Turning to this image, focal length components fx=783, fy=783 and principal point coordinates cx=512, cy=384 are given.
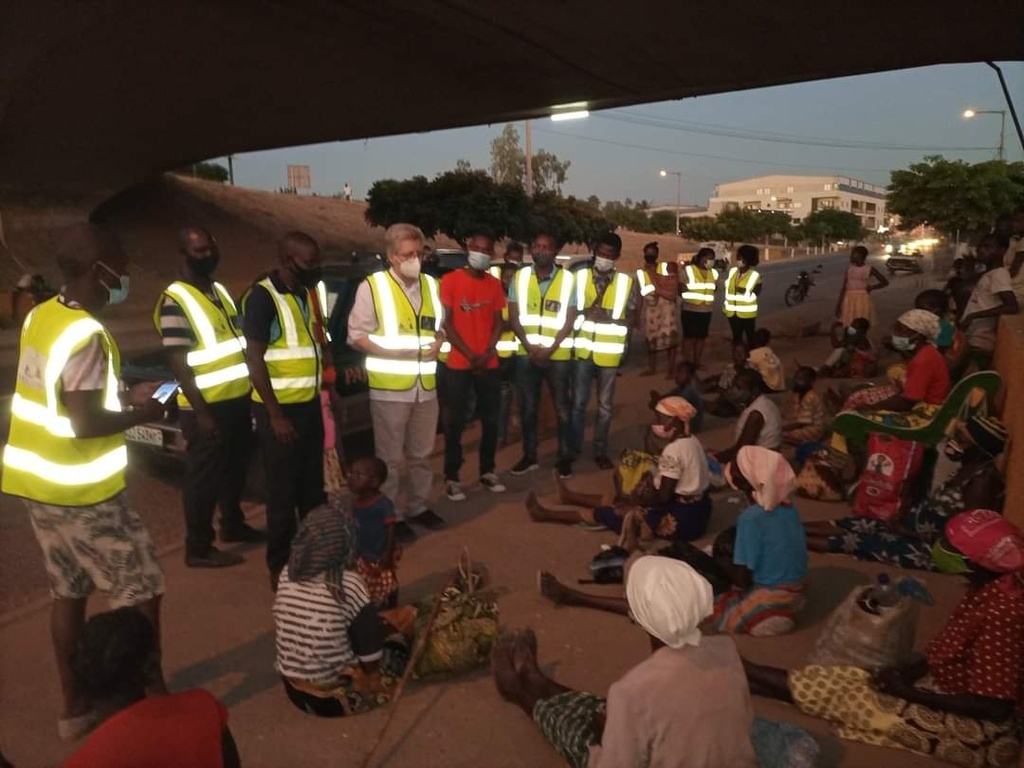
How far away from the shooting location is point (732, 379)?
9.27 m

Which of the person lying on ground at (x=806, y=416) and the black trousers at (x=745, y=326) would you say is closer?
the person lying on ground at (x=806, y=416)

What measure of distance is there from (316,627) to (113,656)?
4.04ft

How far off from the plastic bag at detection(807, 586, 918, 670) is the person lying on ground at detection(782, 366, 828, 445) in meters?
4.18

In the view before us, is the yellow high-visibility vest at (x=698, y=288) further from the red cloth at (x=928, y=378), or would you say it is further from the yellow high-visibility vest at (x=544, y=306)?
the red cloth at (x=928, y=378)

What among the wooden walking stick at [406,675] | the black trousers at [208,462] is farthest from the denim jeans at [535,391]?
the wooden walking stick at [406,675]

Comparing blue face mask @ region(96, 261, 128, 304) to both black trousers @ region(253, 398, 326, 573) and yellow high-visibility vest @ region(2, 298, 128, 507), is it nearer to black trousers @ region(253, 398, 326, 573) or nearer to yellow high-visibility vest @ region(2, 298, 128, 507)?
yellow high-visibility vest @ region(2, 298, 128, 507)

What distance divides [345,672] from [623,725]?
1.67 metres

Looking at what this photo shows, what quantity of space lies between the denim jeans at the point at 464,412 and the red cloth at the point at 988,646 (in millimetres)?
3818

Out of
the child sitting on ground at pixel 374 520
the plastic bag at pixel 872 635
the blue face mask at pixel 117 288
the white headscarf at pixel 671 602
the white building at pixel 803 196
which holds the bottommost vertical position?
the plastic bag at pixel 872 635

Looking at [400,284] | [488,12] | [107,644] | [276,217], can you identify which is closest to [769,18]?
[488,12]

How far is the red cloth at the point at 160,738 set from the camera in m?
1.78

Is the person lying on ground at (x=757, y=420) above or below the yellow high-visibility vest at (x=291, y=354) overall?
below

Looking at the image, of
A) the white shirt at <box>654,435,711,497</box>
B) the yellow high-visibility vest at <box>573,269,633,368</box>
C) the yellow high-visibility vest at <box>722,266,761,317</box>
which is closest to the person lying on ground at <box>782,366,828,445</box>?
the yellow high-visibility vest at <box>573,269,633,368</box>

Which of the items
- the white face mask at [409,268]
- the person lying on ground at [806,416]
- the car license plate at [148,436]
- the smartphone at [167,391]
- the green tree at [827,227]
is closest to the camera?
the white face mask at [409,268]
